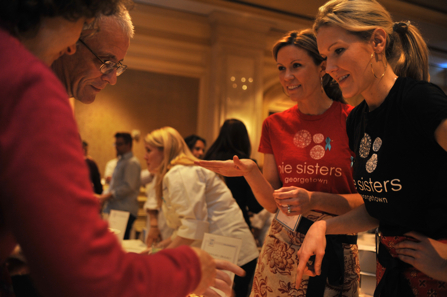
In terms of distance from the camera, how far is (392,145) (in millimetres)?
917

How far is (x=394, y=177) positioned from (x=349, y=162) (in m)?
0.35

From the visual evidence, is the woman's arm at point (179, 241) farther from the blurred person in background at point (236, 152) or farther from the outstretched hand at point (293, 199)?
the outstretched hand at point (293, 199)

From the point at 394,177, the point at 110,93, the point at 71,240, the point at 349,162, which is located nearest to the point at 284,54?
the point at 349,162

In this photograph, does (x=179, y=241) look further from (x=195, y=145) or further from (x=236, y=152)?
(x=195, y=145)

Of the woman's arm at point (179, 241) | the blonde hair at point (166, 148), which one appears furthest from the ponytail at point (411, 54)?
the blonde hair at point (166, 148)

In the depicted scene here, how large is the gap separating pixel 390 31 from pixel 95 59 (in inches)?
35.0

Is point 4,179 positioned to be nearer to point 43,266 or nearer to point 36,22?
point 43,266

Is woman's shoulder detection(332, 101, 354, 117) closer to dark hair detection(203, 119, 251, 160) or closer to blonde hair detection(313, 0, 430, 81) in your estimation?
blonde hair detection(313, 0, 430, 81)

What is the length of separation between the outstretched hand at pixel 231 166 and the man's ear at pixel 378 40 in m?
0.55

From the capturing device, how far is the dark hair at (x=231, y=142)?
2.52m

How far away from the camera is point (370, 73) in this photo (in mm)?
997

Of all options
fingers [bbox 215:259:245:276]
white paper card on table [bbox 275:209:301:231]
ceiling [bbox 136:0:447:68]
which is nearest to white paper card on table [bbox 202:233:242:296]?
white paper card on table [bbox 275:209:301:231]

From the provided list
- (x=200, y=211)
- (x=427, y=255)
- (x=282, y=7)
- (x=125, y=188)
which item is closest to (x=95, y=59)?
(x=427, y=255)

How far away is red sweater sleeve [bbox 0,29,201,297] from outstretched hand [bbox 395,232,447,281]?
0.73 meters
